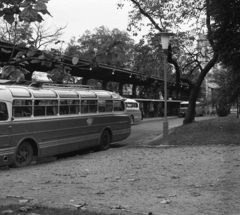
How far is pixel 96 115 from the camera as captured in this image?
16.1 metres

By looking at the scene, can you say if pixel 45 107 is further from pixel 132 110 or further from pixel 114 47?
pixel 114 47

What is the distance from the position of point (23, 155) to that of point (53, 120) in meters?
1.95

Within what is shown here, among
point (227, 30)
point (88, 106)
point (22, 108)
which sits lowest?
point (22, 108)

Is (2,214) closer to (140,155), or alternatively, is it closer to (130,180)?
(130,180)

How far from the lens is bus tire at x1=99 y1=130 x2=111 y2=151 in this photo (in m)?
16.5

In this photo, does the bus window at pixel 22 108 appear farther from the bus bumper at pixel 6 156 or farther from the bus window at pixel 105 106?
the bus window at pixel 105 106

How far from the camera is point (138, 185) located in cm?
781

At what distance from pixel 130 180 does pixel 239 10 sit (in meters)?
11.8

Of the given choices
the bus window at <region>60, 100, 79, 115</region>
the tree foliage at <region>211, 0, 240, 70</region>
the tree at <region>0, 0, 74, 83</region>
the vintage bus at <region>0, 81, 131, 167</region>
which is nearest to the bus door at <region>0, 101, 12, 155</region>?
the vintage bus at <region>0, 81, 131, 167</region>

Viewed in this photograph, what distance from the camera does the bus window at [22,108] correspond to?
11508 millimetres

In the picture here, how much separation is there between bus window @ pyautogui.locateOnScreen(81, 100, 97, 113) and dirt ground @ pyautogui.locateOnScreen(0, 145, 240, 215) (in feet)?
13.5

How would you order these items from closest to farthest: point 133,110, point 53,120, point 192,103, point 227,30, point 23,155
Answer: point 23,155 < point 53,120 < point 227,30 < point 192,103 < point 133,110

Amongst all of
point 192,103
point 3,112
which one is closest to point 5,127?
point 3,112

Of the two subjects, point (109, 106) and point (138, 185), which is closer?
point (138, 185)
